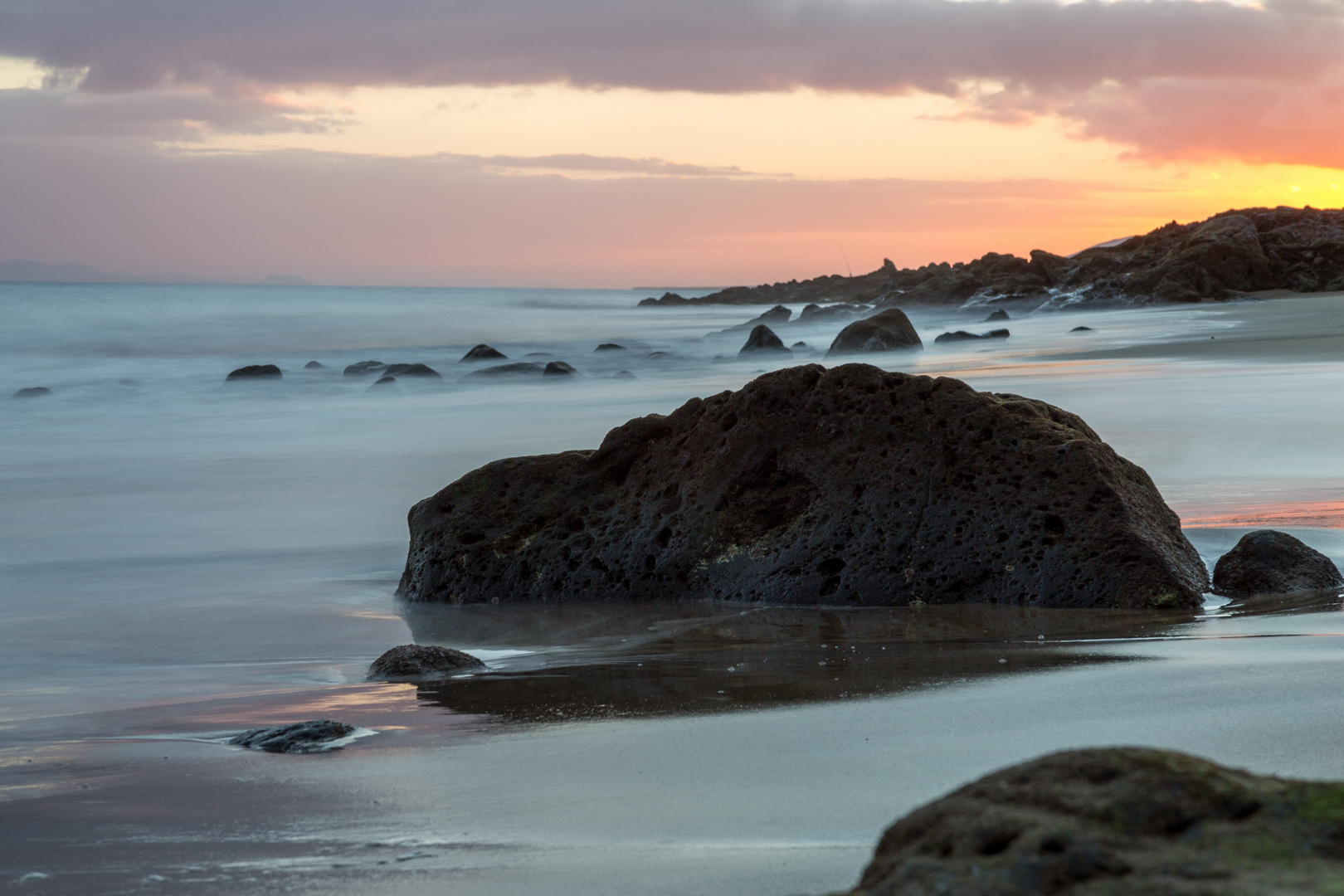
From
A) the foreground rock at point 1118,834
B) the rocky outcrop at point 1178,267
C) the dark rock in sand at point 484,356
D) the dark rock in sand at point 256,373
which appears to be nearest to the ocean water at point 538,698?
the foreground rock at point 1118,834

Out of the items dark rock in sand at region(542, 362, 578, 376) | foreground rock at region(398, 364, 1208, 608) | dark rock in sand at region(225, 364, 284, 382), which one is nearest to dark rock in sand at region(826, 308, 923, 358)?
dark rock in sand at region(542, 362, 578, 376)

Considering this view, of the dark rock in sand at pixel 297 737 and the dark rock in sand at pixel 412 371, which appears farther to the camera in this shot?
the dark rock in sand at pixel 412 371

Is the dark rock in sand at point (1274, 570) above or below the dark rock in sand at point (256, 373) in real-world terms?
below

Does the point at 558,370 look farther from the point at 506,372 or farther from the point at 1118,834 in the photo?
the point at 1118,834

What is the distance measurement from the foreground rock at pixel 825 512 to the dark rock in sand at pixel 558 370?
15054mm

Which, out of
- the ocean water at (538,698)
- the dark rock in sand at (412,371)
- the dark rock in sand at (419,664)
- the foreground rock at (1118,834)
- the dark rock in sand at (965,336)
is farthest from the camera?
the dark rock in sand at (965,336)

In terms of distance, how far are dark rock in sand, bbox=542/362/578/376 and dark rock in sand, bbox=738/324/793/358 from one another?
569cm

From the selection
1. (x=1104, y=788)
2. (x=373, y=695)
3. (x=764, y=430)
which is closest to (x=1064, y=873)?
(x=1104, y=788)

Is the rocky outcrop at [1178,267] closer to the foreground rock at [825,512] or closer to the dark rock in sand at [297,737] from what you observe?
the foreground rock at [825,512]

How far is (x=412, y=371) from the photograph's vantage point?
21.3 meters

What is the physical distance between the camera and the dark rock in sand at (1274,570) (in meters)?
4.42

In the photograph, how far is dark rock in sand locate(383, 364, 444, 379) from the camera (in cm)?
2111

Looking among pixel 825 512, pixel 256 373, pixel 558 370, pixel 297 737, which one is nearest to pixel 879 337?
pixel 558 370

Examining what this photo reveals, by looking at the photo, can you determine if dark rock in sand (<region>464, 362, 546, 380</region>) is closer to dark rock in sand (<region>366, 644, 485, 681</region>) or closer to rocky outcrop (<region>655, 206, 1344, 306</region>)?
dark rock in sand (<region>366, 644, 485, 681</region>)
